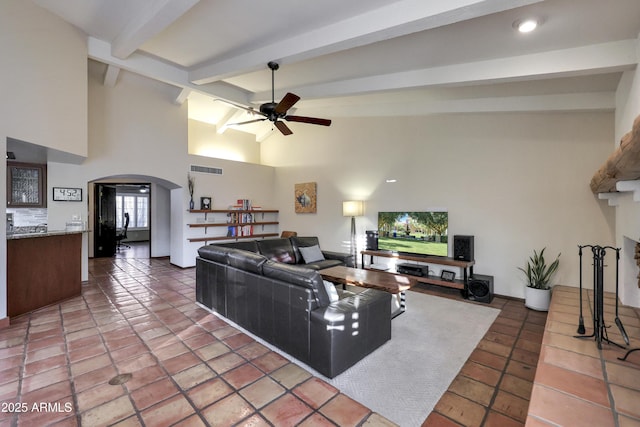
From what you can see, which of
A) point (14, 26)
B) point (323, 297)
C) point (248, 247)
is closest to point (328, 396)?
point (323, 297)

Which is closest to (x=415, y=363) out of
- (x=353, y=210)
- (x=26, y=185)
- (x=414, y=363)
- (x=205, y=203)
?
(x=414, y=363)

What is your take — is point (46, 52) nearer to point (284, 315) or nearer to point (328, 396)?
point (284, 315)

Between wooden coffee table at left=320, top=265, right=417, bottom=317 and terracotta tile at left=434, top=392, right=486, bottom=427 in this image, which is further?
wooden coffee table at left=320, top=265, right=417, bottom=317

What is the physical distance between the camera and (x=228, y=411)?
1.94m

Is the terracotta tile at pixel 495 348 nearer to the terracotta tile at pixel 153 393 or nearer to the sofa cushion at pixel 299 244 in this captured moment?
the terracotta tile at pixel 153 393

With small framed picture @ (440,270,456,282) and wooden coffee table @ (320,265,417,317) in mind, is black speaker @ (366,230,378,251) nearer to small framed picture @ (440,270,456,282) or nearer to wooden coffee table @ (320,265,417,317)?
small framed picture @ (440,270,456,282)

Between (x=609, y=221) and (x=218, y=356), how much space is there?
5.16 meters

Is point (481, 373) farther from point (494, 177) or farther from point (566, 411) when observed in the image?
point (494, 177)

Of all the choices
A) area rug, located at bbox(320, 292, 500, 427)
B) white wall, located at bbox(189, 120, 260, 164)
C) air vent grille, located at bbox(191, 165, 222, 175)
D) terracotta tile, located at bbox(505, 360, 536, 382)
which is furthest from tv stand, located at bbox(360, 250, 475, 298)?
white wall, located at bbox(189, 120, 260, 164)

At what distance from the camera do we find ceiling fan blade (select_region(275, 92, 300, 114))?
3.42 meters

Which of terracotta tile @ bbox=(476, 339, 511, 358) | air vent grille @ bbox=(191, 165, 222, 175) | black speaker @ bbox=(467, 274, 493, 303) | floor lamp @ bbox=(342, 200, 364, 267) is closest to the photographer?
terracotta tile @ bbox=(476, 339, 511, 358)

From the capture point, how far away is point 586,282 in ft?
13.4

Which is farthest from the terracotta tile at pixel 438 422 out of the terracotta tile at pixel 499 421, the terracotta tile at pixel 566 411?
the terracotta tile at pixel 566 411

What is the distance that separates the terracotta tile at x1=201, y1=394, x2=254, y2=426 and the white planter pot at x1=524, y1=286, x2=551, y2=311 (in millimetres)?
4039
